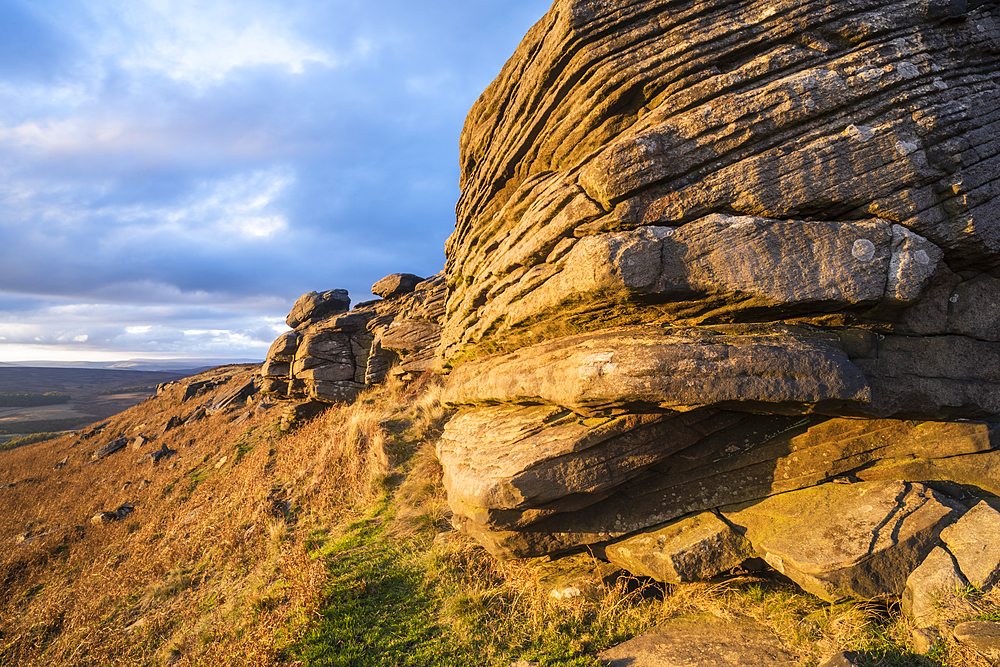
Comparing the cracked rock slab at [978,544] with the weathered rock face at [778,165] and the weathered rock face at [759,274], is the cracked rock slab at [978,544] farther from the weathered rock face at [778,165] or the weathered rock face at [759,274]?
the weathered rock face at [778,165]

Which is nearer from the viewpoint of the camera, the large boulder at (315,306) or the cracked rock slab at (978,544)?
the cracked rock slab at (978,544)

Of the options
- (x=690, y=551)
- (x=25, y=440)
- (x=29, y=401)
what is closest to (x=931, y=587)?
(x=690, y=551)

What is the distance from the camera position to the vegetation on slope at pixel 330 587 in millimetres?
6773

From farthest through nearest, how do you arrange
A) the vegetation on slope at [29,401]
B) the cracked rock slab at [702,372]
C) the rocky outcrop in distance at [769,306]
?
the vegetation on slope at [29,401]
the rocky outcrop in distance at [769,306]
the cracked rock slab at [702,372]

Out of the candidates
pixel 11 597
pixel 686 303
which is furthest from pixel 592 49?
pixel 11 597

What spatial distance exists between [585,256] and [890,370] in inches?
212

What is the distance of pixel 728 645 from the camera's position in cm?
621

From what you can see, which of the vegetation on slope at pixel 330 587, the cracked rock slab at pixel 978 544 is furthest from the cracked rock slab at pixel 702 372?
the vegetation on slope at pixel 330 587

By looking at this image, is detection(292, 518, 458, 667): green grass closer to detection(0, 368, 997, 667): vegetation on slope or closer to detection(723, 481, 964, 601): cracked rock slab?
detection(0, 368, 997, 667): vegetation on slope

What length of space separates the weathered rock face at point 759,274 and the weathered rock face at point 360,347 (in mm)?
14476

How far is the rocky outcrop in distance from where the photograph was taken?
641 cm

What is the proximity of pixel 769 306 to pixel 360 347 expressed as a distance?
78.1ft

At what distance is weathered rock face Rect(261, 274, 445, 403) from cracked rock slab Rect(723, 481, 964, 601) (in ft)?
55.4

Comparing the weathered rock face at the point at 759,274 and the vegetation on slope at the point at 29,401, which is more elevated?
the weathered rock face at the point at 759,274
